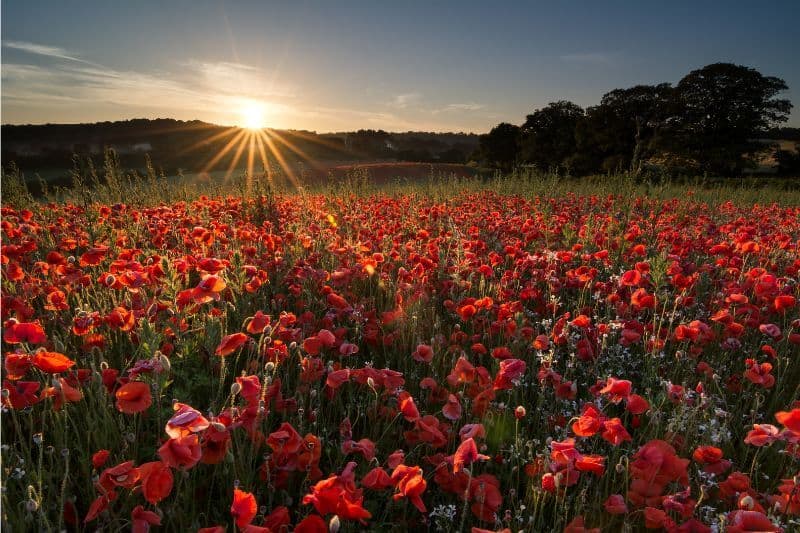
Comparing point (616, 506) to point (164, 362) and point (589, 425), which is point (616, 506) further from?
point (164, 362)

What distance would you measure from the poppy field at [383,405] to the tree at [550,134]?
4724 cm

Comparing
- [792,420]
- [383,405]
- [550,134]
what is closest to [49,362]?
[383,405]

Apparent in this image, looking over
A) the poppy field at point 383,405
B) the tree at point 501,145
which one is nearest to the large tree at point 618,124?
→ the tree at point 501,145

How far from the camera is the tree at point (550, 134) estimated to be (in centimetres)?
4825

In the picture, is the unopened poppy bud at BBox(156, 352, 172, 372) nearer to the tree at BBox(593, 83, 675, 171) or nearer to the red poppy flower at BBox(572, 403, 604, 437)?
the red poppy flower at BBox(572, 403, 604, 437)

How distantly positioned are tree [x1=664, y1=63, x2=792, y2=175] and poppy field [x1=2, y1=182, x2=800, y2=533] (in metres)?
38.8

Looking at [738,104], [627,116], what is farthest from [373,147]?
[738,104]

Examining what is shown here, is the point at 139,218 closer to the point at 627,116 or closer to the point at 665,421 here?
the point at 665,421

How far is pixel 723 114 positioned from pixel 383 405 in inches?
1809

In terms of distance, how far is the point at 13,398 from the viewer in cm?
153

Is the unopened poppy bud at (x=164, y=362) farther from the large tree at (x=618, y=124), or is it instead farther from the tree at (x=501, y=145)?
the tree at (x=501, y=145)

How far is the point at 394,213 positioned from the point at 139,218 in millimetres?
3283

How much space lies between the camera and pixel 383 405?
223 cm

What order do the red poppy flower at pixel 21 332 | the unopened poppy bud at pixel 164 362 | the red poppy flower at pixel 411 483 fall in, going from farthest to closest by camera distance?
the red poppy flower at pixel 21 332 < the unopened poppy bud at pixel 164 362 < the red poppy flower at pixel 411 483
